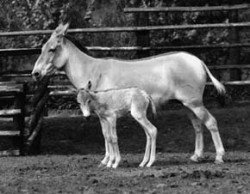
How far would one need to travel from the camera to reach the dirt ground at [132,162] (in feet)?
32.2

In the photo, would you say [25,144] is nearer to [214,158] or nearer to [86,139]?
[86,139]

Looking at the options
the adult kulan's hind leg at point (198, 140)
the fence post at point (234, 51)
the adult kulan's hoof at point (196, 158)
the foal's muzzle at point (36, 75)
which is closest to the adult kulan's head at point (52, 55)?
the foal's muzzle at point (36, 75)

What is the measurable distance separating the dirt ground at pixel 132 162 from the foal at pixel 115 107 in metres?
0.25

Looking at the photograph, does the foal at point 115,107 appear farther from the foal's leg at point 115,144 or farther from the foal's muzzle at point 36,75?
the foal's muzzle at point 36,75

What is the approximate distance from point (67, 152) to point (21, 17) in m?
7.46

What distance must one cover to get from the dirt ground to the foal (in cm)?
25

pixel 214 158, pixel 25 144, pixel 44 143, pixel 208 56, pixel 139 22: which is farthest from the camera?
pixel 208 56

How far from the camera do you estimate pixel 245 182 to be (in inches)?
394

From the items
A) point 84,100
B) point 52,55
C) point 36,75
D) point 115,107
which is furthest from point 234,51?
point 84,100

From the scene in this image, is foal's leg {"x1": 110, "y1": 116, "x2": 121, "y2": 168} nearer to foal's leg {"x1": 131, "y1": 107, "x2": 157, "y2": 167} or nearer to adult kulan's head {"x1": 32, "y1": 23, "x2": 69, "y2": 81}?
foal's leg {"x1": 131, "y1": 107, "x2": 157, "y2": 167}

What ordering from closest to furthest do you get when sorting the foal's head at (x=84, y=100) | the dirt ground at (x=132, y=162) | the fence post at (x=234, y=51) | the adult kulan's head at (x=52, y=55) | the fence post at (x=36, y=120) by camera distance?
the dirt ground at (x=132, y=162)
the foal's head at (x=84, y=100)
the adult kulan's head at (x=52, y=55)
the fence post at (x=36, y=120)
the fence post at (x=234, y=51)

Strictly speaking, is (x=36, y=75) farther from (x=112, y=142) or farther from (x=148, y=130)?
(x=148, y=130)

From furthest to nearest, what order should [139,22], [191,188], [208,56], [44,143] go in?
[208,56]
[139,22]
[44,143]
[191,188]

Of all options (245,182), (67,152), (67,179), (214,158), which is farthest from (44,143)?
(245,182)
